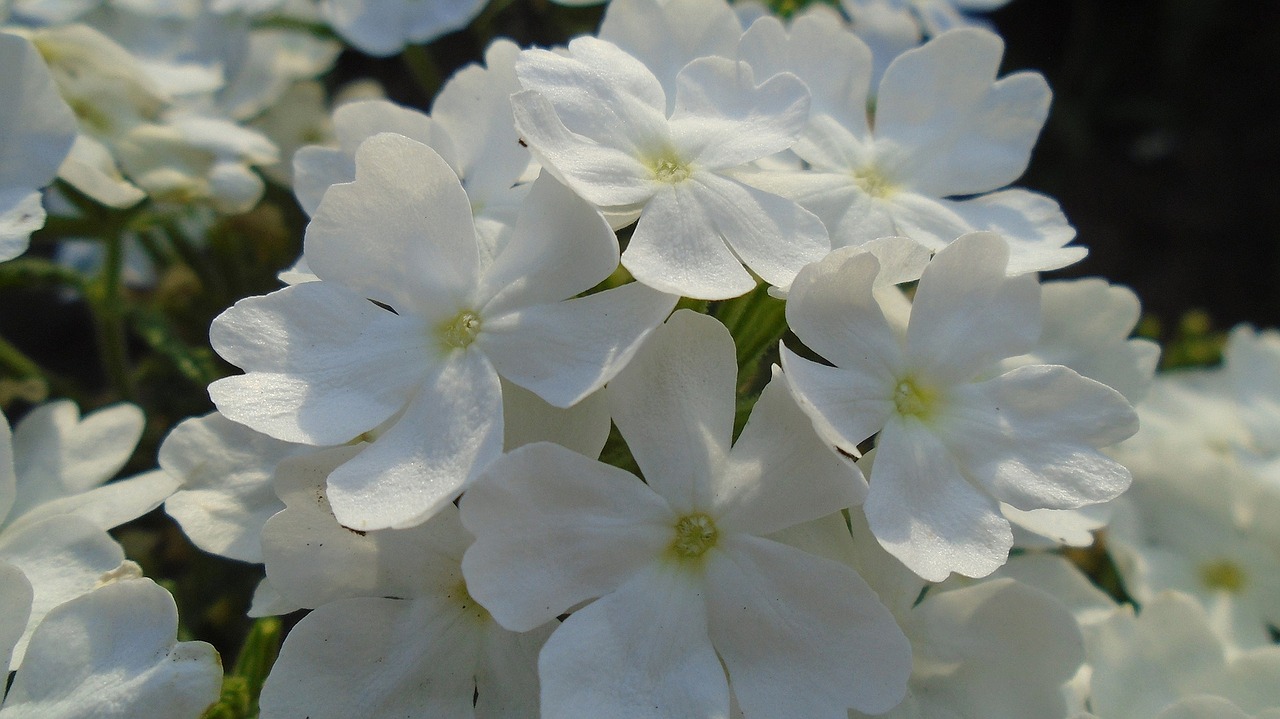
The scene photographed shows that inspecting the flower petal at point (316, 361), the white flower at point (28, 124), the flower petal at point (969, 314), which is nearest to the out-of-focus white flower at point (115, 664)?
the flower petal at point (316, 361)

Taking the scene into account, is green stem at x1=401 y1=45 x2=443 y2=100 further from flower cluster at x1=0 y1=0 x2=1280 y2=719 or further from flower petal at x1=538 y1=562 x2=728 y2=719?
flower petal at x1=538 y1=562 x2=728 y2=719

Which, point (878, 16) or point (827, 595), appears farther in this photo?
point (878, 16)

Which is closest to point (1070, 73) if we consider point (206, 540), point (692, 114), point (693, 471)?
point (692, 114)

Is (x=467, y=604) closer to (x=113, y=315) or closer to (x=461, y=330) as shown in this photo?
(x=461, y=330)

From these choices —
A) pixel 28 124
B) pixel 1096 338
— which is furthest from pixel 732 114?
pixel 28 124

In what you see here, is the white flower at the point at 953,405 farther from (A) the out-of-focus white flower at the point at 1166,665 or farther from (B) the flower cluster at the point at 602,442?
(A) the out-of-focus white flower at the point at 1166,665

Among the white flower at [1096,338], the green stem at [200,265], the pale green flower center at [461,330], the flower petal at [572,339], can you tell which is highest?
the flower petal at [572,339]

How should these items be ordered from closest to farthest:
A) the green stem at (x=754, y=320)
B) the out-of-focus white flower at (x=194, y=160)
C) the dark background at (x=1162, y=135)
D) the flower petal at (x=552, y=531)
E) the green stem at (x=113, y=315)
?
1. the flower petal at (x=552, y=531)
2. the green stem at (x=754, y=320)
3. the out-of-focus white flower at (x=194, y=160)
4. the green stem at (x=113, y=315)
5. the dark background at (x=1162, y=135)

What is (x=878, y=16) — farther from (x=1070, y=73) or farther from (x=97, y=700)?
(x=97, y=700)
